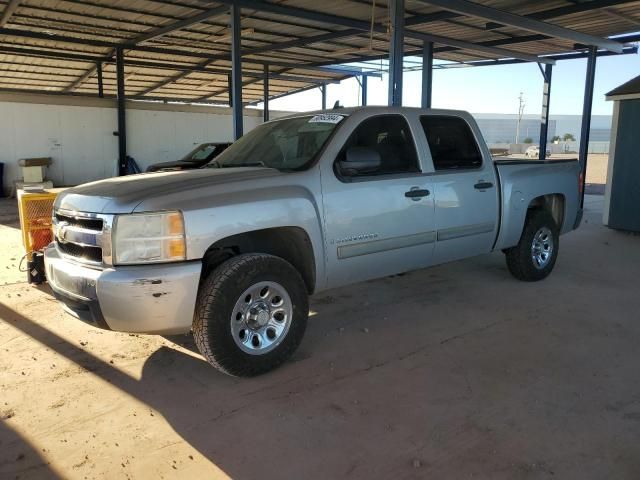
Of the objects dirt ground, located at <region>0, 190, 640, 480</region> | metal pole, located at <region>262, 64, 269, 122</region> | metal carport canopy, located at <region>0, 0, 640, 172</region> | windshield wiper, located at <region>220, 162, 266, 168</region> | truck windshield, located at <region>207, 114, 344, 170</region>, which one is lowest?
dirt ground, located at <region>0, 190, 640, 480</region>

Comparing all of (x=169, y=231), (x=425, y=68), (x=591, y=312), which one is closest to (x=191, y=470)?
(x=169, y=231)

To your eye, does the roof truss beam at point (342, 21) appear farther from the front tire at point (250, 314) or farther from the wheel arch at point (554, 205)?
the front tire at point (250, 314)

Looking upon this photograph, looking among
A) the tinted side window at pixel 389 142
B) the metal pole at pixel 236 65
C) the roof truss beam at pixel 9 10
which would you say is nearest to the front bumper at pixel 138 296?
the tinted side window at pixel 389 142

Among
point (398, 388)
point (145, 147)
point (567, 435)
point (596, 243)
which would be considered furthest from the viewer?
point (145, 147)

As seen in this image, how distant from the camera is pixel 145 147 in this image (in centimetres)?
1941

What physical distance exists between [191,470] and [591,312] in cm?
429

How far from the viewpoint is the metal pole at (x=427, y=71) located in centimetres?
1467

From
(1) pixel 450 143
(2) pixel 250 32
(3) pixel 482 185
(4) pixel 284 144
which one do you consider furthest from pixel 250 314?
(2) pixel 250 32

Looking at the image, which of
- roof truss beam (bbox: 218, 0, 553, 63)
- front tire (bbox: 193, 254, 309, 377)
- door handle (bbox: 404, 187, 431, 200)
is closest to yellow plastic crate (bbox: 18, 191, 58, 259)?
front tire (bbox: 193, 254, 309, 377)

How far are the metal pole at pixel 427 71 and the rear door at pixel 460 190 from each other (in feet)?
32.6

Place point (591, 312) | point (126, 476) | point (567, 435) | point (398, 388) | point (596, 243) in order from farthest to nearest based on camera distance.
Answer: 1. point (596, 243)
2. point (591, 312)
3. point (398, 388)
4. point (567, 435)
5. point (126, 476)

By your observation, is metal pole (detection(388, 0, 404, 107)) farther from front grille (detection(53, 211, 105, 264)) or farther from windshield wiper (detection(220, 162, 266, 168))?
front grille (detection(53, 211, 105, 264))

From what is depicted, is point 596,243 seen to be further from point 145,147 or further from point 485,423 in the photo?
point 145,147

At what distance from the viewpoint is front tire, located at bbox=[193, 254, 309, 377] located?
142 inches
